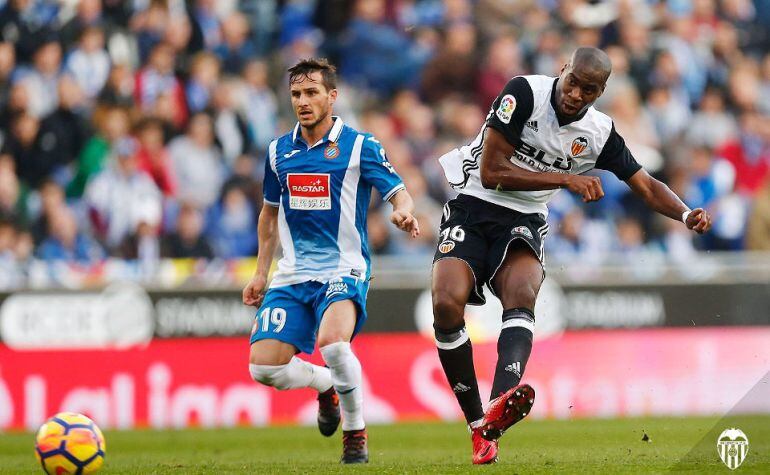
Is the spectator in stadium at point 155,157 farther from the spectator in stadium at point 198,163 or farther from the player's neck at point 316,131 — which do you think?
the player's neck at point 316,131

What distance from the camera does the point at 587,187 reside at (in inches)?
304

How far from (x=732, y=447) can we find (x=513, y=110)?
7.93ft

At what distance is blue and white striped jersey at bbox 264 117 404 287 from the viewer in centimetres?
886

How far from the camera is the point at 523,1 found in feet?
60.2

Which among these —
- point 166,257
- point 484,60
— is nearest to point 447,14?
point 484,60

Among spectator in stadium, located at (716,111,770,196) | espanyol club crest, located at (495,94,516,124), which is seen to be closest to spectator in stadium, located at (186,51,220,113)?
spectator in stadium, located at (716,111,770,196)

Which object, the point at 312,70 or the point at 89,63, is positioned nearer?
the point at 312,70

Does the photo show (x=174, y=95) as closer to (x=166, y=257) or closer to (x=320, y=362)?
(x=166, y=257)

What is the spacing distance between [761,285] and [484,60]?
4894 mm

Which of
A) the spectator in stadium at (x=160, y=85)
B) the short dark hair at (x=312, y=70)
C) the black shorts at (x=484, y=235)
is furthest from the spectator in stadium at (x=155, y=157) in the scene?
the black shorts at (x=484, y=235)

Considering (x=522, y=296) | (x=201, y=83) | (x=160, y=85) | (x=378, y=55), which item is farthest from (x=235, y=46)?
(x=522, y=296)

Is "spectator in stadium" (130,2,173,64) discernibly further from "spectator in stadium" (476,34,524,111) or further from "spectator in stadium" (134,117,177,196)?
"spectator in stadium" (476,34,524,111)

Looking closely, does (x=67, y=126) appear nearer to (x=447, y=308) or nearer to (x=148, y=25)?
(x=148, y=25)

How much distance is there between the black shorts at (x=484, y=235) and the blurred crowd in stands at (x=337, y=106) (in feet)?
20.8
